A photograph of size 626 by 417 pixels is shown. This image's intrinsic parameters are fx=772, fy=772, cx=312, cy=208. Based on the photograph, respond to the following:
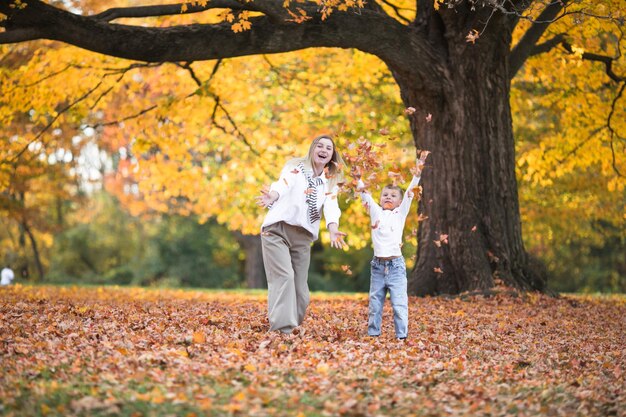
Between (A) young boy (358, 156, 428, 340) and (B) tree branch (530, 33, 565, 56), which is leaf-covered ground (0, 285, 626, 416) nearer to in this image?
(A) young boy (358, 156, 428, 340)

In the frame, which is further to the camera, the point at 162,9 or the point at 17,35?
the point at 162,9

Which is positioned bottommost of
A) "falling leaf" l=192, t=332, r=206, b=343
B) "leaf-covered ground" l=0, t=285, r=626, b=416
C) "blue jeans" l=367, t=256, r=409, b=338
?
"leaf-covered ground" l=0, t=285, r=626, b=416

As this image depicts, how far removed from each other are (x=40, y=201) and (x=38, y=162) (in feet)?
14.4

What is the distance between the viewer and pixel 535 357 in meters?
7.13

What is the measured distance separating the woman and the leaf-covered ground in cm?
34

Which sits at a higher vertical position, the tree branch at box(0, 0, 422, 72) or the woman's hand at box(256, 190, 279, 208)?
the tree branch at box(0, 0, 422, 72)

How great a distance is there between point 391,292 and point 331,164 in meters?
1.44

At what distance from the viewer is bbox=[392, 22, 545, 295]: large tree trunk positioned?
12.1 m

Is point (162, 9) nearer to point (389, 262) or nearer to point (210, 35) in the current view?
point (210, 35)

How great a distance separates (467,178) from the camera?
40.0ft

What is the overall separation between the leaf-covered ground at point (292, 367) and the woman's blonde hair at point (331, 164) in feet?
5.18

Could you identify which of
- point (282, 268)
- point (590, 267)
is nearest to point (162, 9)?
point (282, 268)

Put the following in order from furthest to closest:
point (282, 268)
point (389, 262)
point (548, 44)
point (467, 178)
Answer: point (548, 44)
point (467, 178)
point (389, 262)
point (282, 268)

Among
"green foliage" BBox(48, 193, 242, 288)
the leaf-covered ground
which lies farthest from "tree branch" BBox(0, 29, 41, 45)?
"green foliage" BBox(48, 193, 242, 288)
